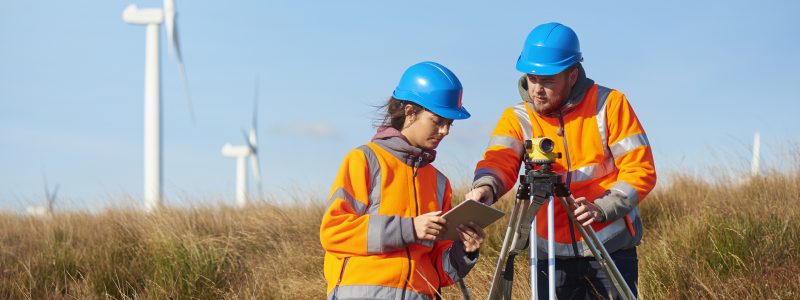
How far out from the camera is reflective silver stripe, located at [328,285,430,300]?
3047 millimetres

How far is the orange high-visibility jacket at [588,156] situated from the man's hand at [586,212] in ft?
0.61

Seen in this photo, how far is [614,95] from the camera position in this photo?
3.61 m

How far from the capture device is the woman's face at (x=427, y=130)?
10.6ft

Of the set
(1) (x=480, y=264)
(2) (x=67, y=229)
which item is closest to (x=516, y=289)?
(1) (x=480, y=264)

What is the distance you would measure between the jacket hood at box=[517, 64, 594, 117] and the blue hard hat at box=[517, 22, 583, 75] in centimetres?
8

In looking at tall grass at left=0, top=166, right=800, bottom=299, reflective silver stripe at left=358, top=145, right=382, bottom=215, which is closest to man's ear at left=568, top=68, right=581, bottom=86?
reflective silver stripe at left=358, top=145, right=382, bottom=215

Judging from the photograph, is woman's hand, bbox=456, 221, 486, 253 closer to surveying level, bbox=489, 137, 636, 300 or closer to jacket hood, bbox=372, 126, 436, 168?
surveying level, bbox=489, 137, 636, 300

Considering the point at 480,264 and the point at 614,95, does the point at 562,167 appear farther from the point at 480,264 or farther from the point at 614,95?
the point at 480,264

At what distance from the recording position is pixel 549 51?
139 inches

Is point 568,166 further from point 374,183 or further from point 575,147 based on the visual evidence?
point 374,183

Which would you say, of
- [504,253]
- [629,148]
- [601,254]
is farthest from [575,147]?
[504,253]

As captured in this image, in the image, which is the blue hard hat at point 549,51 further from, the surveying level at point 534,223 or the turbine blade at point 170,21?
Result: the turbine blade at point 170,21

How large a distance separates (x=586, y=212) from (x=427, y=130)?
688 mm

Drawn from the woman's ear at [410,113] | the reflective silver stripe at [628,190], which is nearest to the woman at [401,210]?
the woman's ear at [410,113]
